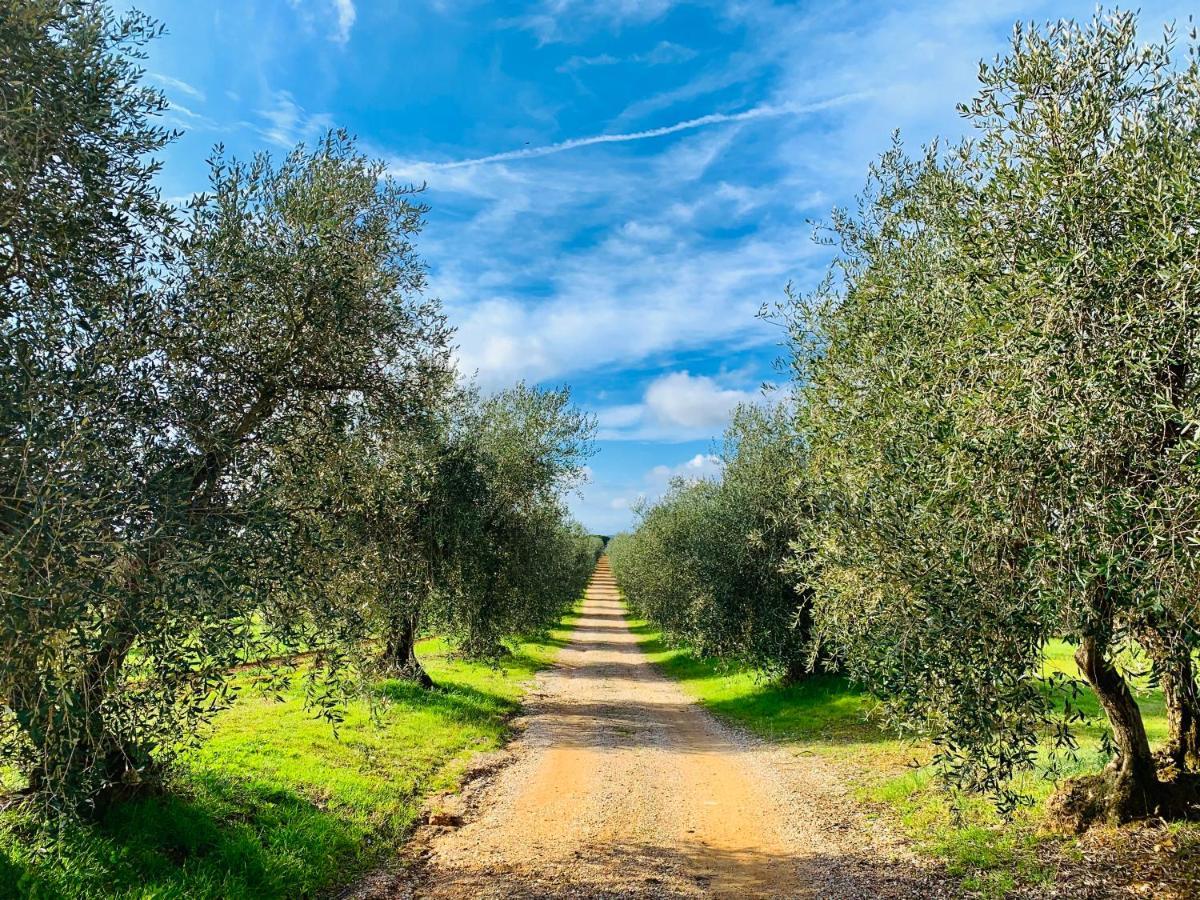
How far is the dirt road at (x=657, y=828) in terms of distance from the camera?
11.1 metres

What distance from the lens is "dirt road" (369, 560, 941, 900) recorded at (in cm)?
1106

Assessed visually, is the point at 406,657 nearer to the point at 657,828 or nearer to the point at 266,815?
the point at 266,815

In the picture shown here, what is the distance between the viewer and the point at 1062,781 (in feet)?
41.5

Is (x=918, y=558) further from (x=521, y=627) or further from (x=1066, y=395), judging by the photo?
(x=521, y=627)

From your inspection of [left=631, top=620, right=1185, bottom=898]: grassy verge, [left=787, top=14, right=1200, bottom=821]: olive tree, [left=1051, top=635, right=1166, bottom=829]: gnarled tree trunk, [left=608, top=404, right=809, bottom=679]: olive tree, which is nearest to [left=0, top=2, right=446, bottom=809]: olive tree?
[left=787, top=14, right=1200, bottom=821]: olive tree

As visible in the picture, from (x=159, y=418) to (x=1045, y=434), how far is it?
33.2 feet

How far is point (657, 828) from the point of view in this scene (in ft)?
45.0

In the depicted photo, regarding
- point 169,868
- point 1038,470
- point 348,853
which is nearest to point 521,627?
point 348,853

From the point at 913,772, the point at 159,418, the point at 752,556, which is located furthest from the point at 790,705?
the point at 159,418

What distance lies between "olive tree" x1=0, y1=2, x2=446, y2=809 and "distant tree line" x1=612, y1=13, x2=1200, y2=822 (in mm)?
8343

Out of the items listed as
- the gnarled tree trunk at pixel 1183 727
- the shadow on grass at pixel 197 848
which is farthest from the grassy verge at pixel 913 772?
the shadow on grass at pixel 197 848

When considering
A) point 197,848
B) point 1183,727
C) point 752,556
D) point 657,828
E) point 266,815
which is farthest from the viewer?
point 752,556

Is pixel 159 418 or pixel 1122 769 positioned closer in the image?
pixel 159 418

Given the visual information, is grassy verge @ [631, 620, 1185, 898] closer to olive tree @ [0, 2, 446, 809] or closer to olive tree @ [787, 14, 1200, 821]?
olive tree @ [787, 14, 1200, 821]
